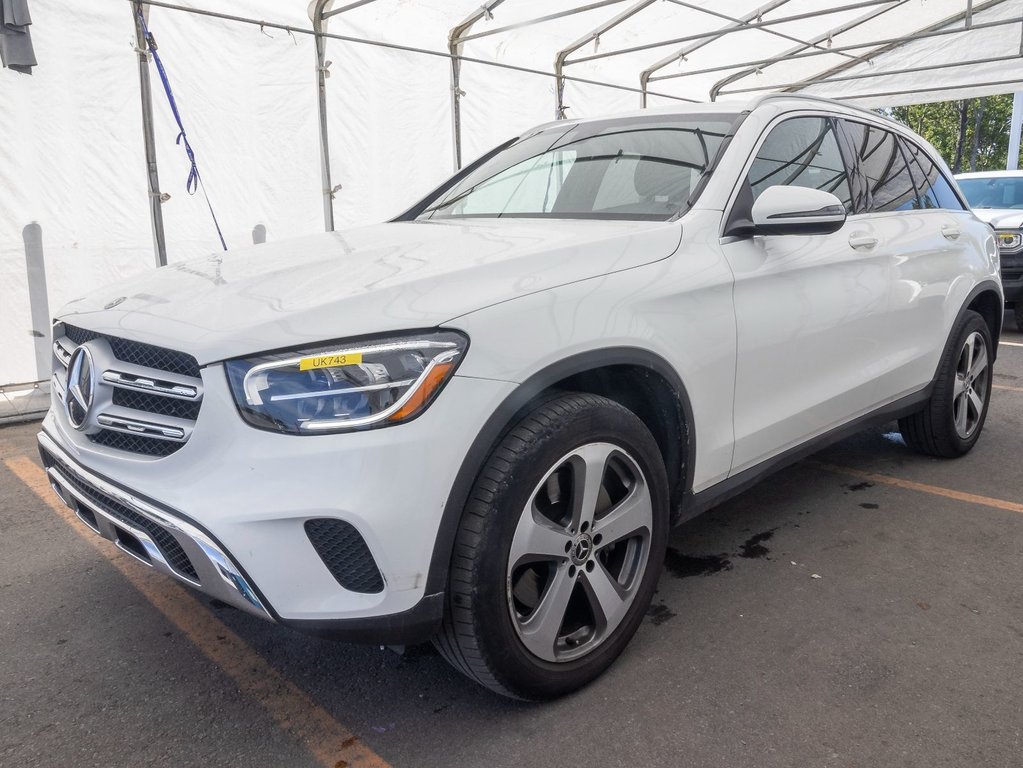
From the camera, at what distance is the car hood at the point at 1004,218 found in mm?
8484

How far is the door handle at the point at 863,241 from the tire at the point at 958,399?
93 centimetres

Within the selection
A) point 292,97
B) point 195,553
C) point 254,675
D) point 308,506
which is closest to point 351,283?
point 308,506

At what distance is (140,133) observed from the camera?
635 centimetres

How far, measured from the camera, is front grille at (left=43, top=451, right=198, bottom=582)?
1810 mm

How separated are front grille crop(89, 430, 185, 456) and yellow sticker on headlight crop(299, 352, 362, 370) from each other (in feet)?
1.19

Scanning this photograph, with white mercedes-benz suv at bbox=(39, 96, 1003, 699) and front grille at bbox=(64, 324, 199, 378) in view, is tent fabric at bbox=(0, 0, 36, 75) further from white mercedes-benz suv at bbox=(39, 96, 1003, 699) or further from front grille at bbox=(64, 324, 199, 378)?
front grille at bbox=(64, 324, 199, 378)

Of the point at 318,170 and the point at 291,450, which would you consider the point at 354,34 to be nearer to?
the point at 318,170

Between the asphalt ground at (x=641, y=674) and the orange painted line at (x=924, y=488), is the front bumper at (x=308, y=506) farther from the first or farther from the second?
the orange painted line at (x=924, y=488)

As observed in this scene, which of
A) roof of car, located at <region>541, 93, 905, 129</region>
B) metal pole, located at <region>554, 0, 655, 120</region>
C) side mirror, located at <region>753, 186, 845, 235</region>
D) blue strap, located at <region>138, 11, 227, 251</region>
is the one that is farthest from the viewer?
metal pole, located at <region>554, 0, 655, 120</region>

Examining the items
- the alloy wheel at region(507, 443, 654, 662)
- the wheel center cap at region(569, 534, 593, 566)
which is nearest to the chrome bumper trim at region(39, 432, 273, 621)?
the alloy wheel at region(507, 443, 654, 662)

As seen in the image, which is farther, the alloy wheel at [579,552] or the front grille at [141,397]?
the alloy wheel at [579,552]

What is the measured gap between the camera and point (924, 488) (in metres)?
3.77

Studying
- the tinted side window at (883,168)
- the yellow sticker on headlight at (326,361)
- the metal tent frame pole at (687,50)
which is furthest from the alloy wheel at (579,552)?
the metal tent frame pole at (687,50)

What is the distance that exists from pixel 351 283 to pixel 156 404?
53cm
